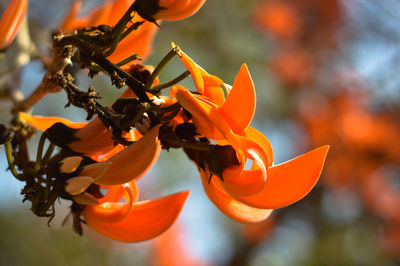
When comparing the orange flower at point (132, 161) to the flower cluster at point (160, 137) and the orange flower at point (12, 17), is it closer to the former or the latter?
the flower cluster at point (160, 137)

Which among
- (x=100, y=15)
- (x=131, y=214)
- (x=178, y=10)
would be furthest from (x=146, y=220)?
(x=100, y=15)

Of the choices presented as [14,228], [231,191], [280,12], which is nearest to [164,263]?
[14,228]

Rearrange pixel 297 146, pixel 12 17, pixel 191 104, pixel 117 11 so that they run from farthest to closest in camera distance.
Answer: pixel 297 146 → pixel 117 11 → pixel 12 17 → pixel 191 104

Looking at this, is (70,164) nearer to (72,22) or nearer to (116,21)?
(116,21)

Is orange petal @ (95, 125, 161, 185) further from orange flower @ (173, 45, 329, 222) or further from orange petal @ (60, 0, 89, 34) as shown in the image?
orange petal @ (60, 0, 89, 34)

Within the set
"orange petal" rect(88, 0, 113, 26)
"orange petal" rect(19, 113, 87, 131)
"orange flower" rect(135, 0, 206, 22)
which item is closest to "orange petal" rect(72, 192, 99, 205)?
"orange petal" rect(19, 113, 87, 131)

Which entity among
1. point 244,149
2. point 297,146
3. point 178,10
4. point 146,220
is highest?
point 178,10

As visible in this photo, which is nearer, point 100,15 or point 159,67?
point 159,67

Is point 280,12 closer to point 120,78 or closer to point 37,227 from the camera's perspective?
point 37,227
